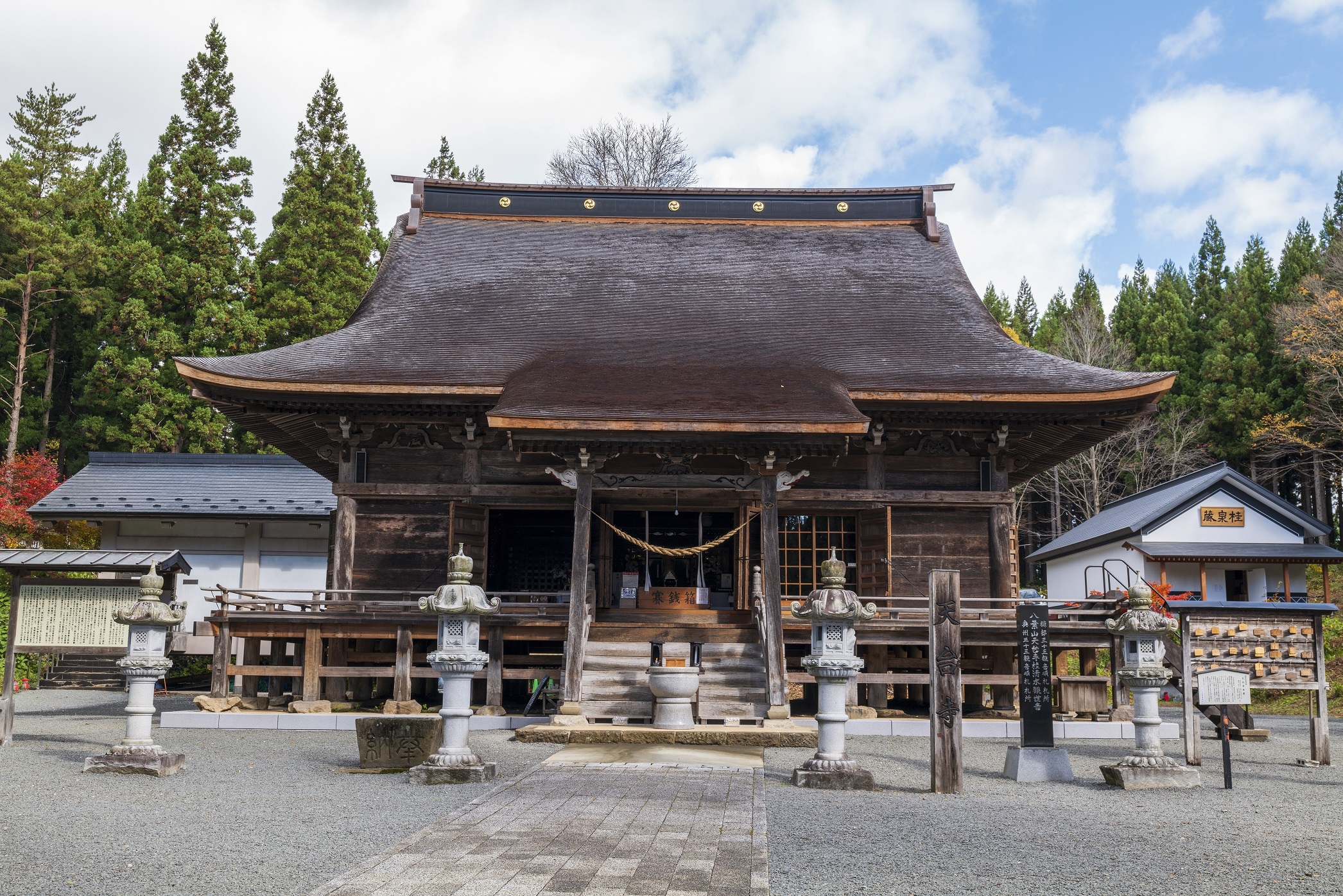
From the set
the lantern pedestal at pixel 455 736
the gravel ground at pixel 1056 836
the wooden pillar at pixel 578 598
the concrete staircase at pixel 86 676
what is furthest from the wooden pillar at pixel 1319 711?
the concrete staircase at pixel 86 676

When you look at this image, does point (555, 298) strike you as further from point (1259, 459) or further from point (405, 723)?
point (1259, 459)

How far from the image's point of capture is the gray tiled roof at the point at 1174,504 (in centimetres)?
2695

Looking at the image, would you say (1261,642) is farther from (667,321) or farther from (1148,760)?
(667,321)

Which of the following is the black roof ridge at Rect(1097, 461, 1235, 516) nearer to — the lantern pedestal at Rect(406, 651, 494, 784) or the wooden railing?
the wooden railing

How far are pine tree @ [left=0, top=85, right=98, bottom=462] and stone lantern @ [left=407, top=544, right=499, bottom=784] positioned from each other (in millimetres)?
28179

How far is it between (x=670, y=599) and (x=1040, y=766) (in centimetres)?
798

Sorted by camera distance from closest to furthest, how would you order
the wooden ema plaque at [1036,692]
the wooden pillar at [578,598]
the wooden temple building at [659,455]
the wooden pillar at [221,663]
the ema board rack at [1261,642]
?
the wooden ema plaque at [1036,692] → the ema board rack at [1261,642] → the wooden pillar at [578,598] → the wooden temple building at [659,455] → the wooden pillar at [221,663]

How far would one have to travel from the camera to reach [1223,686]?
10.4 metres

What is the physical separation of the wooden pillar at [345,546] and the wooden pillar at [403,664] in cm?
172

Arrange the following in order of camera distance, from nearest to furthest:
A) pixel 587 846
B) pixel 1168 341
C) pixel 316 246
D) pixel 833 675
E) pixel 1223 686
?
1. pixel 587 846
2. pixel 833 675
3. pixel 1223 686
4. pixel 316 246
5. pixel 1168 341

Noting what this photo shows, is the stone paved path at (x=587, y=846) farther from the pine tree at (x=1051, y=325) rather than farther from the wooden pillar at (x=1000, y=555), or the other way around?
the pine tree at (x=1051, y=325)

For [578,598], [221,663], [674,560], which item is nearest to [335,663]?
[221,663]

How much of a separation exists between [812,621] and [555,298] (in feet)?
34.6

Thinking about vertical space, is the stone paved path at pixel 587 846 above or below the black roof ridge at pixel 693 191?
below
